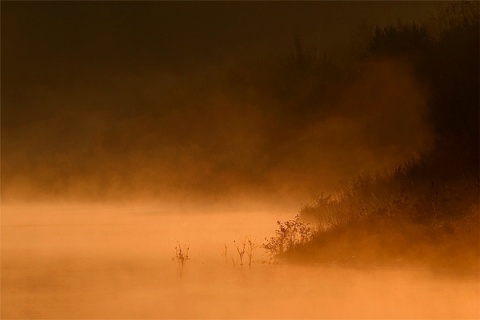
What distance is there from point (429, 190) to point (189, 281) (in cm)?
380

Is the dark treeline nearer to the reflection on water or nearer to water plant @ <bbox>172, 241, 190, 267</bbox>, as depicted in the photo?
the reflection on water

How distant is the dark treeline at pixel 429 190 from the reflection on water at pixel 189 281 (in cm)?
51

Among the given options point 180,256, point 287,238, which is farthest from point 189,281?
point 287,238

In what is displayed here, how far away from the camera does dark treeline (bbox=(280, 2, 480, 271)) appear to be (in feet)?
33.1

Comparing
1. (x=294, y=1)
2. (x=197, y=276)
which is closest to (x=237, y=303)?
(x=197, y=276)

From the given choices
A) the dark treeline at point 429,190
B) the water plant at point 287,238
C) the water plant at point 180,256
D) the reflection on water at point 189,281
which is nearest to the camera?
the reflection on water at point 189,281

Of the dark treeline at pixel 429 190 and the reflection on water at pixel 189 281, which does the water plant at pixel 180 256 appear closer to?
the reflection on water at pixel 189 281

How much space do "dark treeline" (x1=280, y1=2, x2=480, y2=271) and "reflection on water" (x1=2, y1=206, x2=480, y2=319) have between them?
506mm

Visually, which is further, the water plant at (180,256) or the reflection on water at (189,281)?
the water plant at (180,256)

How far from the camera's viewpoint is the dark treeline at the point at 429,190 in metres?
10.1

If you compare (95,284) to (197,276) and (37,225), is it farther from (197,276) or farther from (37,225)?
(37,225)

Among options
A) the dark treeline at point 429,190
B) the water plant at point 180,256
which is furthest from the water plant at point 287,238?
the water plant at point 180,256

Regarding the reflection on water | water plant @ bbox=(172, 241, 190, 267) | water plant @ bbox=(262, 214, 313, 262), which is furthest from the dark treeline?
water plant @ bbox=(172, 241, 190, 267)

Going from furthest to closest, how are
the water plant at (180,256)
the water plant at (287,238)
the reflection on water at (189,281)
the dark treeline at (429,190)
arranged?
the water plant at (287,238), the water plant at (180,256), the dark treeline at (429,190), the reflection on water at (189,281)
